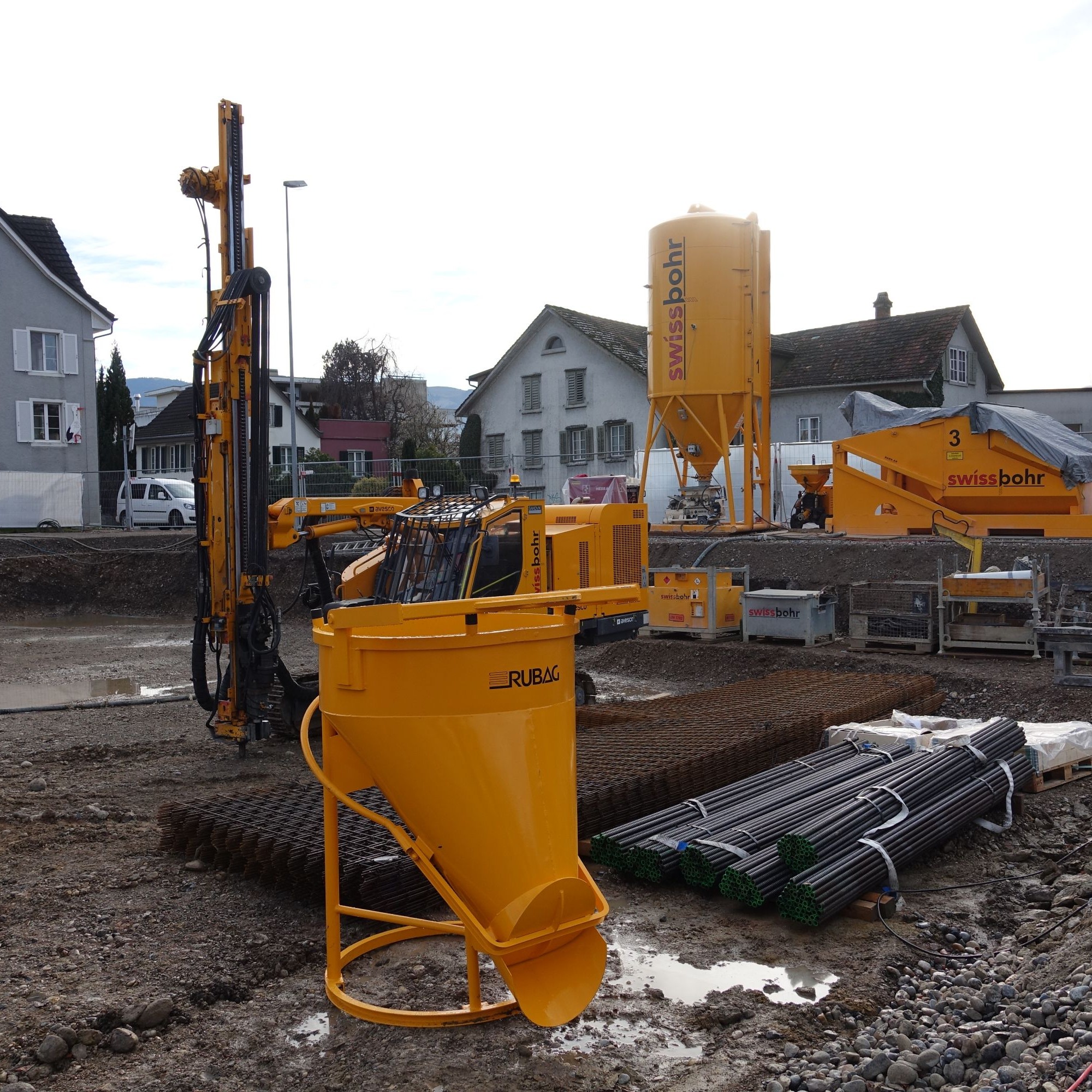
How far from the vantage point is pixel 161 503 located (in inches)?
1288

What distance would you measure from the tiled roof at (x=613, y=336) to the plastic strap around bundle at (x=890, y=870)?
31.1 metres

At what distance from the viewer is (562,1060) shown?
14.9 ft

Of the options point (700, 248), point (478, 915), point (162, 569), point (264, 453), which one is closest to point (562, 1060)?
point (478, 915)

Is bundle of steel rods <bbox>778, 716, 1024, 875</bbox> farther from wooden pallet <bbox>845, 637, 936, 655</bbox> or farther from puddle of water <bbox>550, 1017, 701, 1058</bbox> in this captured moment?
wooden pallet <bbox>845, 637, 936, 655</bbox>

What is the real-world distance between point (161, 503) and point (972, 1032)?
31304 millimetres

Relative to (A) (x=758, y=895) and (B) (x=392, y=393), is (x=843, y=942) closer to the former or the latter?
(A) (x=758, y=895)

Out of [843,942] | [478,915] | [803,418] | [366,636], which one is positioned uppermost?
[803,418]

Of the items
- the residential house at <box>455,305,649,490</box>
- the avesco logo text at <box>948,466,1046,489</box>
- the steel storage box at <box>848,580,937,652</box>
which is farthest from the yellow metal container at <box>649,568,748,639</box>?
the residential house at <box>455,305,649,490</box>

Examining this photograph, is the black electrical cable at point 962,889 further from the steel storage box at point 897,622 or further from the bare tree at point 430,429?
the bare tree at point 430,429

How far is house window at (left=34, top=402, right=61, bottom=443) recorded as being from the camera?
112 ft

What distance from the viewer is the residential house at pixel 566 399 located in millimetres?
37750

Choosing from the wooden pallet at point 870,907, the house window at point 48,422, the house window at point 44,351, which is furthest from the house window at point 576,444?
the wooden pallet at point 870,907

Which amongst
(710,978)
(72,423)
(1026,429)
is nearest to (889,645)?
(1026,429)

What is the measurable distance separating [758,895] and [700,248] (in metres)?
16.6
